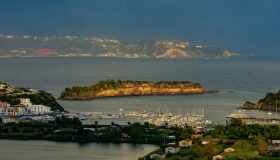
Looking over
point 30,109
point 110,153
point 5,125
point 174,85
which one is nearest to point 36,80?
point 174,85

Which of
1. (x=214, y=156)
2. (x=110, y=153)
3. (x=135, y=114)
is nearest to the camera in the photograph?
(x=214, y=156)

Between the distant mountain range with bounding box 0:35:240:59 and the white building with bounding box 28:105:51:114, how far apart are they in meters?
65.8

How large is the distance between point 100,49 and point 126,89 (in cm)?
6119

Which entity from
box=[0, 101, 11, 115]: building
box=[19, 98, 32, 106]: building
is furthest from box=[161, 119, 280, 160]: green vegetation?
box=[19, 98, 32, 106]: building

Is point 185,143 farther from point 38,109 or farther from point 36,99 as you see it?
point 36,99

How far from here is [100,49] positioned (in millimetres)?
99500

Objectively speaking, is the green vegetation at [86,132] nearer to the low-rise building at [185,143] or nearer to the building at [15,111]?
the low-rise building at [185,143]

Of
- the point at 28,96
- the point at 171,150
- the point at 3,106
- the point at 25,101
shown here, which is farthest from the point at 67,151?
the point at 28,96

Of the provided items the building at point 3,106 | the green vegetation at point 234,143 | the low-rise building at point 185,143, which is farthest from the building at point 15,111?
the low-rise building at point 185,143

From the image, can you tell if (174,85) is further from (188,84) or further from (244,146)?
(244,146)

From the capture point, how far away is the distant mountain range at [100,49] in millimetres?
96062

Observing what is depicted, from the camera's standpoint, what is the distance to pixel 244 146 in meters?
19.3

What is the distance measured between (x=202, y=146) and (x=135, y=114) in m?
9.66

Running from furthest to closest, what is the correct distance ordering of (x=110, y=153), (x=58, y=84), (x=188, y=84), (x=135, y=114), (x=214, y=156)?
1. (x=58, y=84)
2. (x=188, y=84)
3. (x=135, y=114)
4. (x=110, y=153)
5. (x=214, y=156)
